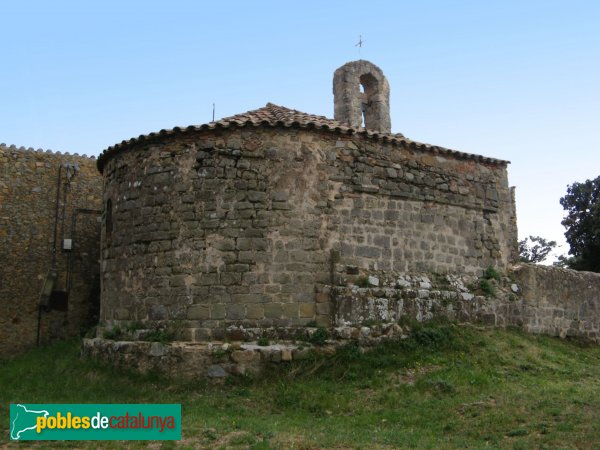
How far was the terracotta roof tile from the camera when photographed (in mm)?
11125

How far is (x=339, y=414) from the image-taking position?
8852mm

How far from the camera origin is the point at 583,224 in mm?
27922

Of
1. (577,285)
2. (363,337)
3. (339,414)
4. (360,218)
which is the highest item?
(360,218)

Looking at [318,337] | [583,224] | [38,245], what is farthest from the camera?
[583,224]

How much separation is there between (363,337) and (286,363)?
1436 millimetres

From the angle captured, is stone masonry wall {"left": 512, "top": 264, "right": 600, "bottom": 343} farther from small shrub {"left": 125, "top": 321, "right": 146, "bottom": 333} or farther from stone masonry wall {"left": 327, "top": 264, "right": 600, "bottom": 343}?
small shrub {"left": 125, "top": 321, "right": 146, "bottom": 333}

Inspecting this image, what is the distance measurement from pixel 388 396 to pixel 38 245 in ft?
36.8

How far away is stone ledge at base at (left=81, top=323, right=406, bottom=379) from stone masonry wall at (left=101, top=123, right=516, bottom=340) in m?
0.39

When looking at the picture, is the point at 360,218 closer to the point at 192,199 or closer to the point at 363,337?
the point at 363,337

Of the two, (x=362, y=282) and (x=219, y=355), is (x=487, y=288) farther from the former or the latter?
(x=219, y=355)

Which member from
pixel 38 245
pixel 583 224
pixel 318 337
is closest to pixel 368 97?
pixel 318 337

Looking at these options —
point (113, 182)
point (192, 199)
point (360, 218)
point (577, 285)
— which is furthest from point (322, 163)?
point (577, 285)

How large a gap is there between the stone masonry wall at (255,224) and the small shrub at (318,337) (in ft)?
0.95

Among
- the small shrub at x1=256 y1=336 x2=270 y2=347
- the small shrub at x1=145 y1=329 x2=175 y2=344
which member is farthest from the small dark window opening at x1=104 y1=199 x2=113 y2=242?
the small shrub at x1=256 y1=336 x2=270 y2=347
